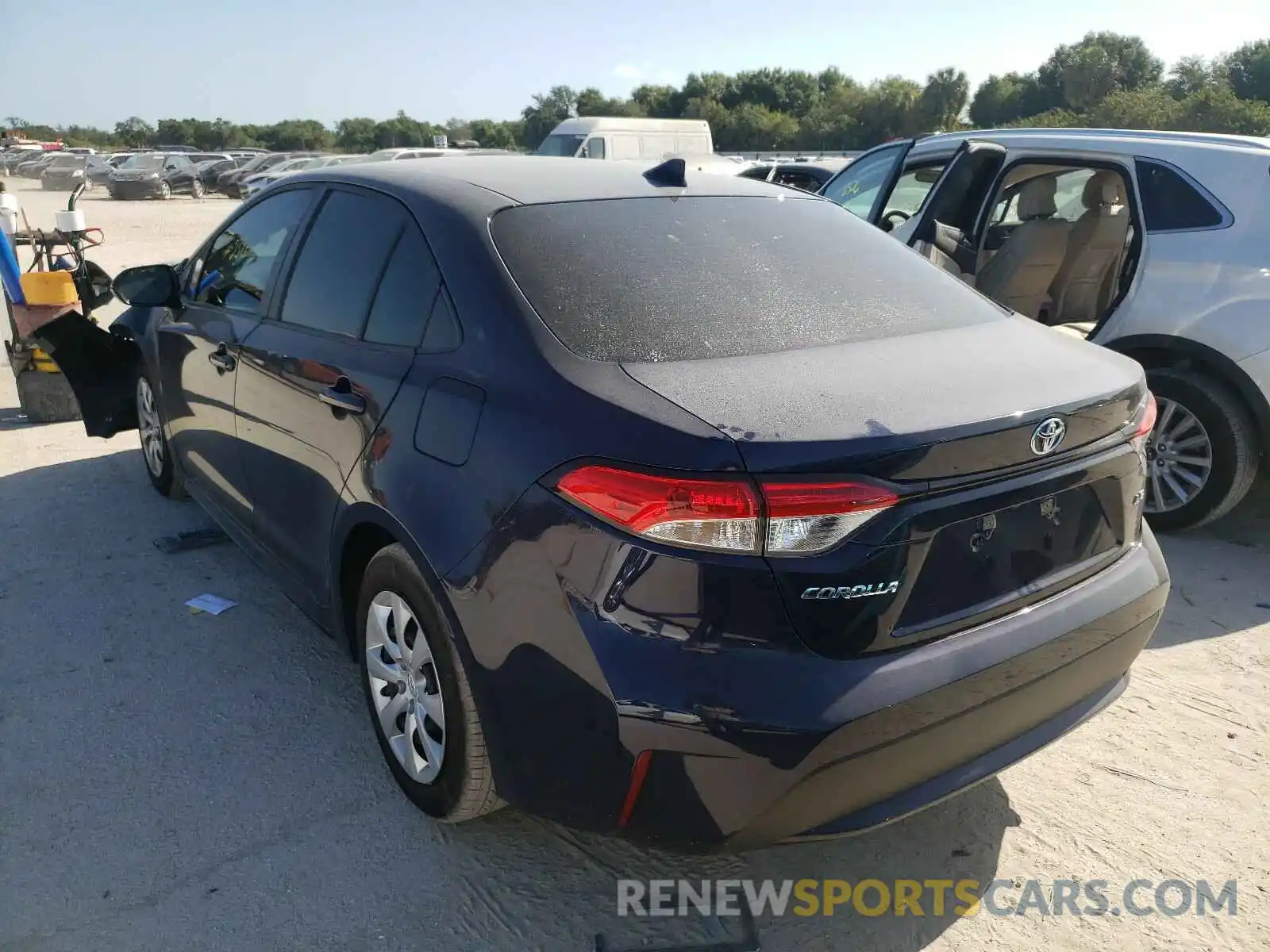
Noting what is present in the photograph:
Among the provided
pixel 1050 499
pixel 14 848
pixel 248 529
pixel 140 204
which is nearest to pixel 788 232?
pixel 1050 499

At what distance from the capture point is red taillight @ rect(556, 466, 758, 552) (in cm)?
184

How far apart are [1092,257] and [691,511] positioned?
5.20m

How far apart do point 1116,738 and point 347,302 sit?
9.09 feet

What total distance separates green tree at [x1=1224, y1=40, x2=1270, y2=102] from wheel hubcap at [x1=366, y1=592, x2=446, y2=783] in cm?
6382

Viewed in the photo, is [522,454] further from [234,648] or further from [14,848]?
[234,648]

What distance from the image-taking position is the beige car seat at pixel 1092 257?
231 inches

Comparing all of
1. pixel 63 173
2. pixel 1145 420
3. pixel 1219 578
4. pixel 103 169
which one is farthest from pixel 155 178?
pixel 1145 420

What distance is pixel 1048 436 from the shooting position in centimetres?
213

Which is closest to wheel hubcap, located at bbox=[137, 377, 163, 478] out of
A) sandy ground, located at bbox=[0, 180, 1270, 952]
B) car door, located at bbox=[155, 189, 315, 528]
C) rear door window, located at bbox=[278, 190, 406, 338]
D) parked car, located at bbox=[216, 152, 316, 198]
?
car door, located at bbox=[155, 189, 315, 528]

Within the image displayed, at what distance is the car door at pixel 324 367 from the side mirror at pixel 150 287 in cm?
97

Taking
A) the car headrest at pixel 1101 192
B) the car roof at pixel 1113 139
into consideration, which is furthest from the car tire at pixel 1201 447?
the car headrest at pixel 1101 192

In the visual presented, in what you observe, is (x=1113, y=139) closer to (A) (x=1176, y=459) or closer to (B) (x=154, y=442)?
(A) (x=1176, y=459)

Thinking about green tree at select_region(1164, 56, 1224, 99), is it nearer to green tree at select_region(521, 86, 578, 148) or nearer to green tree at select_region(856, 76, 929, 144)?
green tree at select_region(856, 76, 929, 144)

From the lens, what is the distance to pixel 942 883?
97.2 inches
